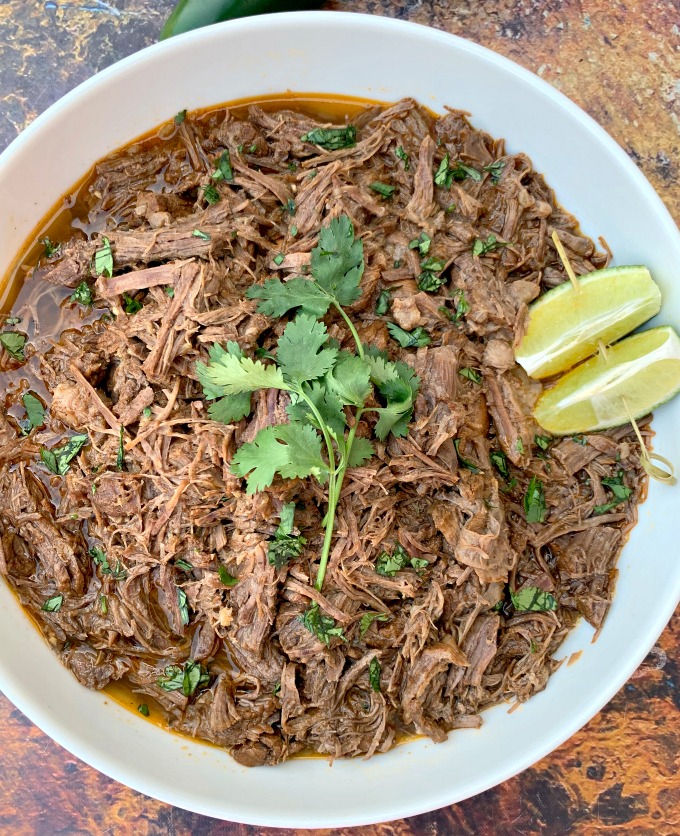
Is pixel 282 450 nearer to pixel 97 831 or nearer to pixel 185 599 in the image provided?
pixel 185 599

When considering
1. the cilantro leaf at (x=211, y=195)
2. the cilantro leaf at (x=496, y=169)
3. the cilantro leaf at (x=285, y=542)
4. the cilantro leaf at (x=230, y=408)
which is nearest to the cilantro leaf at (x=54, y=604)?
the cilantro leaf at (x=285, y=542)

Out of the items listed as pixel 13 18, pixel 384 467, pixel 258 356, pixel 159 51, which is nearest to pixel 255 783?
pixel 384 467

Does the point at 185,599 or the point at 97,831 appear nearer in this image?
the point at 185,599

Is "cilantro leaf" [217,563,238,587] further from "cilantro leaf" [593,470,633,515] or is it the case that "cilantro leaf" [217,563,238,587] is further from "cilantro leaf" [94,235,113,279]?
"cilantro leaf" [593,470,633,515]

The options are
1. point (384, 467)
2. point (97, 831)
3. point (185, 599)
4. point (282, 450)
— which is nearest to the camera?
point (282, 450)

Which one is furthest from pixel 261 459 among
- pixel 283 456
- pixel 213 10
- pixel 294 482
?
pixel 213 10

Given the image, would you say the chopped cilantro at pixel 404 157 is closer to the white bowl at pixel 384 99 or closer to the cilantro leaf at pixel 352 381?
the white bowl at pixel 384 99

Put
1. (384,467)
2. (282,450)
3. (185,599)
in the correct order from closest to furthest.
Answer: (282,450) < (384,467) < (185,599)

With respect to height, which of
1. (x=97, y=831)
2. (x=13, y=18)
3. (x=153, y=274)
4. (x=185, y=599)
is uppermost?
(x=13, y=18)
